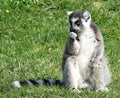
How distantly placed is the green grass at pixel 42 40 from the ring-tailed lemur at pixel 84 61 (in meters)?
0.18

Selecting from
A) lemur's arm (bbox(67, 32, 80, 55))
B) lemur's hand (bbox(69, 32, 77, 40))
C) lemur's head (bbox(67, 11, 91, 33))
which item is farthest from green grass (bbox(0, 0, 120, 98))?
lemur's head (bbox(67, 11, 91, 33))

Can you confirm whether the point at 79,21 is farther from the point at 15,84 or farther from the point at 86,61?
the point at 15,84

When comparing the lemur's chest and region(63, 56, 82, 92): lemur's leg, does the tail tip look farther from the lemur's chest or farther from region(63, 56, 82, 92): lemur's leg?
the lemur's chest

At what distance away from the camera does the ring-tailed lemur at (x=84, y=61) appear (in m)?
7.88

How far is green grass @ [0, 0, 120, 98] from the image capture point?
791 centimetres

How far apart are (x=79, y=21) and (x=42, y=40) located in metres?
2.55

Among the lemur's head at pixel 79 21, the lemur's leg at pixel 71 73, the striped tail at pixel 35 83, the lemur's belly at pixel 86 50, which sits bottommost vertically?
the striped tail at pixel 35 83

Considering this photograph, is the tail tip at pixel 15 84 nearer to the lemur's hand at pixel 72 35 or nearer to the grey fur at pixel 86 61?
the grey fur at pixel 86 61

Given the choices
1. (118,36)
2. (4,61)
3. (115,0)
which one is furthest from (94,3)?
(4,61)

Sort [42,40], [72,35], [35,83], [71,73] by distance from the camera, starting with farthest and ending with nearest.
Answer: [42,40] → [35,83] → [71,73] → [72,35]

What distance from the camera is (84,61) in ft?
26.3

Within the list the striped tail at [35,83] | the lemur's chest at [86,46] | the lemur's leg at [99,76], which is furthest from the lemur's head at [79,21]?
the striped tail at [35,83]

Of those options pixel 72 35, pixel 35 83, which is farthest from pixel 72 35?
pixel 35 83

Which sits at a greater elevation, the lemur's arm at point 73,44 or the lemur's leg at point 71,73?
the lemur's arm at point 73,44
